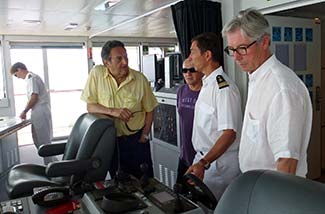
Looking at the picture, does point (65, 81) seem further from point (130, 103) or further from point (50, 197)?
point (50, 197)

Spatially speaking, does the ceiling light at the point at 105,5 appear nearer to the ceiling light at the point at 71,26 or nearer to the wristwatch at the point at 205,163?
the ceiling light at the point at 71,26

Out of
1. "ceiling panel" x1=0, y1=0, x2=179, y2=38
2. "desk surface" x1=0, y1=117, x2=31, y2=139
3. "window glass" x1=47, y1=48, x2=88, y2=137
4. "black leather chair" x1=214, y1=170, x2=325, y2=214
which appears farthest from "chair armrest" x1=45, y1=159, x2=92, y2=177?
"window glass" x1=47, y1=48, x2=88, y2=137

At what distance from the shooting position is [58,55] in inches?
272

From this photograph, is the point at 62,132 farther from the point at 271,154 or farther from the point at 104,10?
the point at 271,154

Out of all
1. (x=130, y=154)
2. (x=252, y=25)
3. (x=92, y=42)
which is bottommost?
(x=130, y=154)

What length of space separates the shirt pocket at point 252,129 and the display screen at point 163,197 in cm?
43

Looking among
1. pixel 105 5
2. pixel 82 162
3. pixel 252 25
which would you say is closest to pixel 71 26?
pixel 105 5

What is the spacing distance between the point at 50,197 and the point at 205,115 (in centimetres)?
96

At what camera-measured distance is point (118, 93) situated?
88.9 inches

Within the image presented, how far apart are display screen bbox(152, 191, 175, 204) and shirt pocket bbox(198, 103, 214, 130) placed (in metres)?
0.65

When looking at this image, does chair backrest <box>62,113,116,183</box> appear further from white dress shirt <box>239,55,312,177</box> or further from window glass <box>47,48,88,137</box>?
window glass <box>47,48,88,137</box>

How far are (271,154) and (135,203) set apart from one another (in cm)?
60

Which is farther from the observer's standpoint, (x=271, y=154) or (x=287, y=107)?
(x=271, y=154)

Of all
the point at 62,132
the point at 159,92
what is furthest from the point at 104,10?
the point at 62,132
